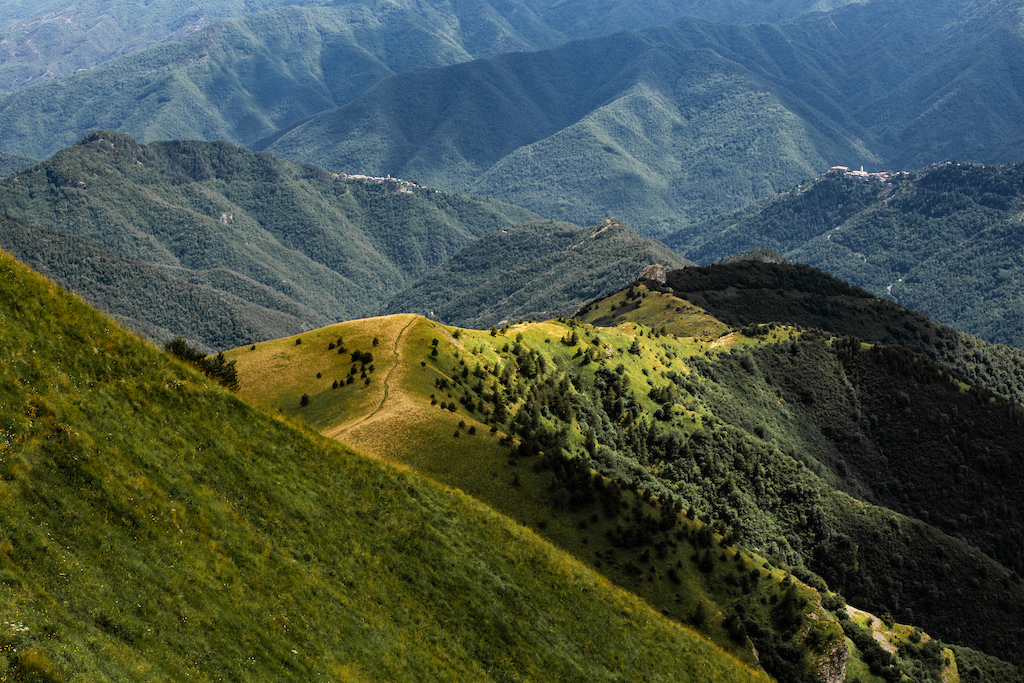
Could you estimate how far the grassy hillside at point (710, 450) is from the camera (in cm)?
6631

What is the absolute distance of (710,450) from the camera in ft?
389

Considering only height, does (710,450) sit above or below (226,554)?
below

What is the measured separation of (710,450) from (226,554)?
324 feet

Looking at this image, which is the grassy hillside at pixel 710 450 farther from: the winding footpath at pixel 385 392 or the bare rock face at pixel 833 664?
the bare rock face at pixel 833 664

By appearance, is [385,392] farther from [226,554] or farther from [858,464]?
[858,464]

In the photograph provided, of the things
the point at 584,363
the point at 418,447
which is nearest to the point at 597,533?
the point at 418,447

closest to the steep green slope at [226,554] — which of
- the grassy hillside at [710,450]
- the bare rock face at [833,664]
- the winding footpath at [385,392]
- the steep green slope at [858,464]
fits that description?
the grassy hillside at [710,450]

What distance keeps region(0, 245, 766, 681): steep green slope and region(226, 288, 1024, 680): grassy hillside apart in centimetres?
1712

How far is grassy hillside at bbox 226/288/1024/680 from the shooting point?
66.3 m

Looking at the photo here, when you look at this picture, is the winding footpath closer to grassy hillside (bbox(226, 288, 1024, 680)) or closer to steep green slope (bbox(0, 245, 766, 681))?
grassy hillside (bbox(226, 288, 1024, 680))

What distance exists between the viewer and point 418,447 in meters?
68.1

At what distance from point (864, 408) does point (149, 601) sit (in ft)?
552

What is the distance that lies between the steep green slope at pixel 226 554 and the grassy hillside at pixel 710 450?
674 inches

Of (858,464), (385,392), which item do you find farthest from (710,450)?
(385,392)
